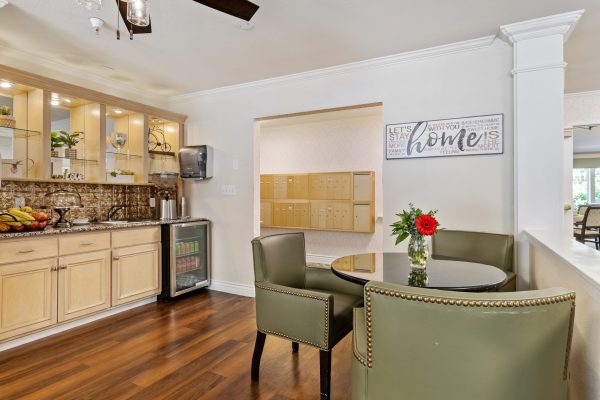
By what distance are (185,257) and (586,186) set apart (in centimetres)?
1109

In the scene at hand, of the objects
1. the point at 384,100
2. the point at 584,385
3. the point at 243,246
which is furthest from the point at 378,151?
the point at 584,385

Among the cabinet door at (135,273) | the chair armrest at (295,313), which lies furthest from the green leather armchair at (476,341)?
the cabinet door at (135,273)

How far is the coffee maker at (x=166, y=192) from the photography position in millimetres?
3910

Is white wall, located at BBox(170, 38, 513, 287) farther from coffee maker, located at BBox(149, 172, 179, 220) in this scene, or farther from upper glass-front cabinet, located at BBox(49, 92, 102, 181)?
upper glass-front cabinet, located at BBox(49, 92, 102, 181)

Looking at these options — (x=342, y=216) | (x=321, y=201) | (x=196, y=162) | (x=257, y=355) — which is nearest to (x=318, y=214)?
(x=321, y=201)

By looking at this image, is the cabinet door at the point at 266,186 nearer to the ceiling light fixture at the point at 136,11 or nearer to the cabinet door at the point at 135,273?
the cabinet door at the point at 135,273

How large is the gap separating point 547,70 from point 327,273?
220 cm

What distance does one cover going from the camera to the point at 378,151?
5.26m

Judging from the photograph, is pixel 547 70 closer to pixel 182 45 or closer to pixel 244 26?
pixel 244 26

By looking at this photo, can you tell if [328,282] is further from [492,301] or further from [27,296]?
[27,296]

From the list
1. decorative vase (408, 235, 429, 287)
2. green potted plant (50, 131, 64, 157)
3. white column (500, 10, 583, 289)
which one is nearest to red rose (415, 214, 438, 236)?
decorative vase (408, 235, 429, 287)

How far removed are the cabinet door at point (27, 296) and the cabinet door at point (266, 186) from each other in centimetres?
352

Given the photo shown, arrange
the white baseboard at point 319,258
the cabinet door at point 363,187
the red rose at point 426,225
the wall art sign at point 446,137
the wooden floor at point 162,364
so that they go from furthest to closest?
the white baseboard at point 319,258 → the cabinet door at point 363,187 → the wall art sign at point 446,137 → the wooden floor at point 162,364 → the red rose at point 426,225

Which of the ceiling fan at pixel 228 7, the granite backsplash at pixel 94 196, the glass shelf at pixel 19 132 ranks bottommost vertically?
the granite backsplash at pixel 94 196
